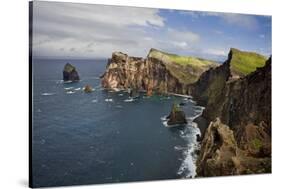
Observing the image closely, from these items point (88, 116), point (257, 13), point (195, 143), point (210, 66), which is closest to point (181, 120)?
point (195, 143)

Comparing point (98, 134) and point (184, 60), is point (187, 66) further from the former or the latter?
point (98, 134)

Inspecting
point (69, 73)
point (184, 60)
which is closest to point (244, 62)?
point (184, 60)

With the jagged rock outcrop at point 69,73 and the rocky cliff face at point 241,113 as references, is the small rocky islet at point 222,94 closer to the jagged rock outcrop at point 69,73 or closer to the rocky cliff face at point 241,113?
the rocky cliff face at point 241,113

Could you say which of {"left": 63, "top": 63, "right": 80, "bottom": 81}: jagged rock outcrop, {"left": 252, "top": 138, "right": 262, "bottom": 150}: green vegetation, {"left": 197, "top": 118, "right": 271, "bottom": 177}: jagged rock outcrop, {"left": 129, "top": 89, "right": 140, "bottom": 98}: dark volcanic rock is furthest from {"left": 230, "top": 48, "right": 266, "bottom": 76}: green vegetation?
{"left": 63, "top": 63, "right": 80, "bottom": 81}: jagged rock outcrop

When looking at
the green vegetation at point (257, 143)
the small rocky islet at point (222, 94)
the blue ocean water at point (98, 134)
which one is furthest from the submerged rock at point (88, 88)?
the green vegetation at point (257, 143)

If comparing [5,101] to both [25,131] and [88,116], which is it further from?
[88,116]
